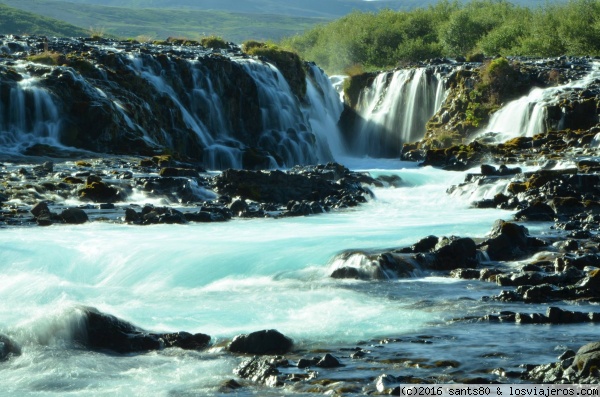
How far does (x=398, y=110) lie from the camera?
57.3 meters

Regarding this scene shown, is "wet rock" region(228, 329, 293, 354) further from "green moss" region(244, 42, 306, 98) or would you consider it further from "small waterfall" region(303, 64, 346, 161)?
"green moss" region(244, 42, 306, 98)

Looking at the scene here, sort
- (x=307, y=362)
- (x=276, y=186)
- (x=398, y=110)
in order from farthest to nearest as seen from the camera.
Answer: (x=398, y=110) → (x=276, y=186) → (x=307, y=362)

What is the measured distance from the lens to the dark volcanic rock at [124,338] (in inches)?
529

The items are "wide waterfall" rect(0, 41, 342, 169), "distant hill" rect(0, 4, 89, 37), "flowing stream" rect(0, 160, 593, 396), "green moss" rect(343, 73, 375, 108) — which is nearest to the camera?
"flowing stream" rect(0, 160, 593, 396)

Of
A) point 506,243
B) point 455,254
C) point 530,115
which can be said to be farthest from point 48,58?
point 455,254

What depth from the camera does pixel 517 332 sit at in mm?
13609

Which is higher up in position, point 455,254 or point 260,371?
point 455,254

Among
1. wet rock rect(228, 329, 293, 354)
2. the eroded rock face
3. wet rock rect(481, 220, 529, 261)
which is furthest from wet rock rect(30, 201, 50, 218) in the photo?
the eroded rock face

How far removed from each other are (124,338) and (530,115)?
36696 mm

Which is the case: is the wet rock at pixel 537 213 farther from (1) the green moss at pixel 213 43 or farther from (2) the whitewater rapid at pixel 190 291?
(1) the green moss at pixel 213 43

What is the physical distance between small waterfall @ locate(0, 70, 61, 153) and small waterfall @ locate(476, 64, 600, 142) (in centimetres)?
2183

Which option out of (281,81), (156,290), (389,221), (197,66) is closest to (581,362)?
(156,290)

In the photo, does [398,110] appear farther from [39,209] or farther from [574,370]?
[574,370]

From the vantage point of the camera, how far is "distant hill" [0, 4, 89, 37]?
156 m
